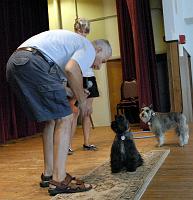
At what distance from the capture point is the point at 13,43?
6184 mm

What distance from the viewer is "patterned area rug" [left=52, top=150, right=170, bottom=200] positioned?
2.09 metres

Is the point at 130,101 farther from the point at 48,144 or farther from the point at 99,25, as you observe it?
the point at 48,144

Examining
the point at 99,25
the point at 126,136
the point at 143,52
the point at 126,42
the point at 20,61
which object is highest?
the point at 99,25

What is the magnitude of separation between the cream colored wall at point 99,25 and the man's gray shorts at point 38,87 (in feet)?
18.9

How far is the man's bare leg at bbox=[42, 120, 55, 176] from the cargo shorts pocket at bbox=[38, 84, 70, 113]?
27 centimetres

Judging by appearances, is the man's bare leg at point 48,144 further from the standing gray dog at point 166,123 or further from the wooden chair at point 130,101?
the wooden chair at point 130,101

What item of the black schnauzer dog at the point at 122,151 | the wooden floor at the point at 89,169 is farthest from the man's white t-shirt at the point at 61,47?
the wooden floor at the point at 89,169

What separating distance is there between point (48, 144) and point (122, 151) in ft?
1.78

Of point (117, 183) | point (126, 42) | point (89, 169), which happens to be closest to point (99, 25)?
point (126, 42)

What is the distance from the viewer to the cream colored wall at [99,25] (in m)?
7.89

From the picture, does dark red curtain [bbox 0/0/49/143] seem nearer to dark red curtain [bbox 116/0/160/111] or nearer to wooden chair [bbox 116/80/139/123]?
wooden chair [bbox 116/80/139/123]

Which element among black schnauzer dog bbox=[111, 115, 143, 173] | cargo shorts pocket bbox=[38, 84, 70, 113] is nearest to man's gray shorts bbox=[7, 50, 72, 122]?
cargo shorts pocket bbox=[38, 84, 70, 113]

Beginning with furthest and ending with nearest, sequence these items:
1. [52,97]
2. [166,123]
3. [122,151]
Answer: [166,123]
[122,151]
[52,97]

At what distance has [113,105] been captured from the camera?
7.93m
